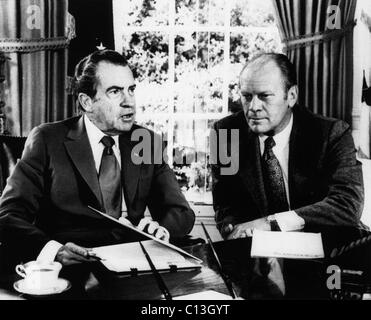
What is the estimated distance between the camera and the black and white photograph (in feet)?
5.16

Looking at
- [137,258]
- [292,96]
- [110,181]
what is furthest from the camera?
[292,96]

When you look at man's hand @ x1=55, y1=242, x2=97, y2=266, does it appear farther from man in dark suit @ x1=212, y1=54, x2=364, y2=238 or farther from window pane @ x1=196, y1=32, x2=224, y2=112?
window pane @ x1=196, y1=32, x2=224, y2=112

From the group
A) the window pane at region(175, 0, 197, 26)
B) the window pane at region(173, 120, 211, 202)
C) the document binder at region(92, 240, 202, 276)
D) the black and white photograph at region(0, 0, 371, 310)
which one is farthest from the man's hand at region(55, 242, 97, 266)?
the window pane at region(175, 0, 197, 26)

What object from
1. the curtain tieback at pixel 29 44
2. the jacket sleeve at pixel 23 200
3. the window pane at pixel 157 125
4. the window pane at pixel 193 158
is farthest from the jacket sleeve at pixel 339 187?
the curtain tieback at pixel 29 44

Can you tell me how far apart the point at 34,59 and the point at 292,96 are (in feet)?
3.25

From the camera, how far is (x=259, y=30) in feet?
5.53

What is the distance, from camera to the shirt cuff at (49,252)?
4.26 feet

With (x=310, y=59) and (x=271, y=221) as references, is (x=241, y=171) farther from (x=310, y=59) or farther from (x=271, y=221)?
(x=310, y=59)

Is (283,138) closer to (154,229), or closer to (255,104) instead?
(255,104)

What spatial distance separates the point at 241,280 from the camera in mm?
1101

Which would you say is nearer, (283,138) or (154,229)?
(154,229)

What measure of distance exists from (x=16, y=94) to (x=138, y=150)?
1.68 feet

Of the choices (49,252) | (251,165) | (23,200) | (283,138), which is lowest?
(49,252)

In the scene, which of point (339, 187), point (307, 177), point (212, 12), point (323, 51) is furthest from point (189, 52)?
point (339, 187)
